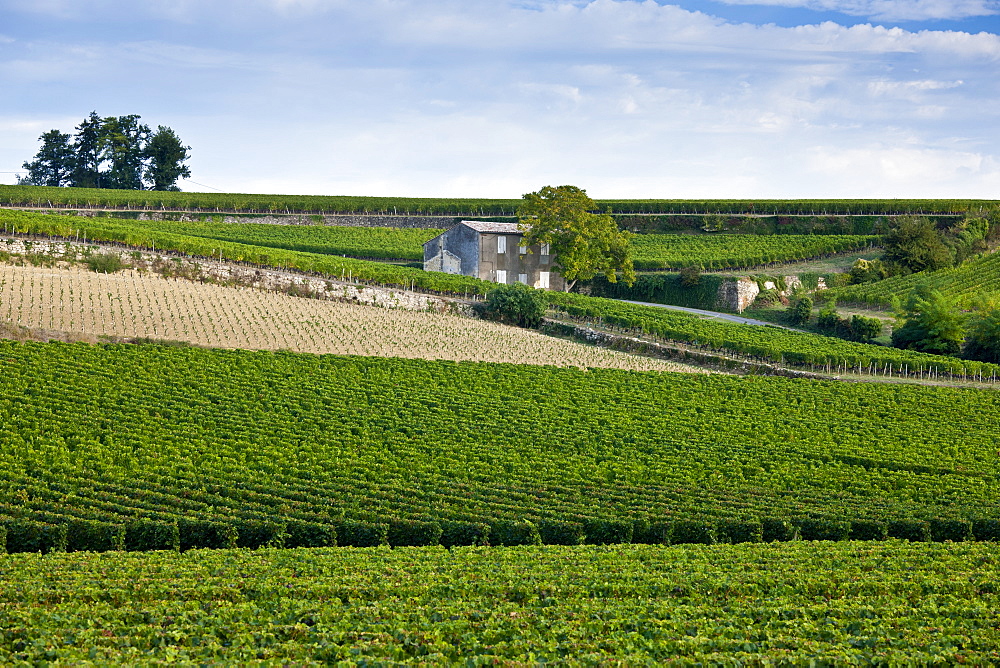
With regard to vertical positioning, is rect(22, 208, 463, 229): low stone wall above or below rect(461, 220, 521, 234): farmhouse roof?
above

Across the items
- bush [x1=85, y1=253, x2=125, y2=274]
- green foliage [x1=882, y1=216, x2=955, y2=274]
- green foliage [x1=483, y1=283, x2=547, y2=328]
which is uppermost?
green foliage [x1=882, y1=216, x2=955, y2=274]

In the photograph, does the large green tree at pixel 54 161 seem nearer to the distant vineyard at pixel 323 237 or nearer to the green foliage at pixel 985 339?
the distant vineyard at pixel 323 237

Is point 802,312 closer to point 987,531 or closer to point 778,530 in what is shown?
point 987,531

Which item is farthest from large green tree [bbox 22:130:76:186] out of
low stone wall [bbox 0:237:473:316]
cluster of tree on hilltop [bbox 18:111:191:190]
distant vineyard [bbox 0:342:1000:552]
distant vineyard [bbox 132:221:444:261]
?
distant vineyard [bbox 0:342:1000:552]

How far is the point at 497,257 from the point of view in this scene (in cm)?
7306

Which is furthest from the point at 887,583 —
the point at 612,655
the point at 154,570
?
the point at 154,570

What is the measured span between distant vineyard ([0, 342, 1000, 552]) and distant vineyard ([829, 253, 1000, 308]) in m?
24.7

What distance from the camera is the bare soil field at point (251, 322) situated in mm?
45844

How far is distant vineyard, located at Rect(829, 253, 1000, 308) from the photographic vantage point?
6644 cm

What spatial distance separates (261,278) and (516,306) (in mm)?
15669

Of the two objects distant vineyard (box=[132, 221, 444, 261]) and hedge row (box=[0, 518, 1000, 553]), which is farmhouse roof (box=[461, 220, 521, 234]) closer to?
distant vineyard (box=[132, 221, 444, 261])

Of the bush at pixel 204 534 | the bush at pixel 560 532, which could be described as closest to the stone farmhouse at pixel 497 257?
the bush at pixel 560 532

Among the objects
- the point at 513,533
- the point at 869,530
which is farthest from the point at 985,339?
the point at 513,533

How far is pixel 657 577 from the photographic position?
61.6ft
